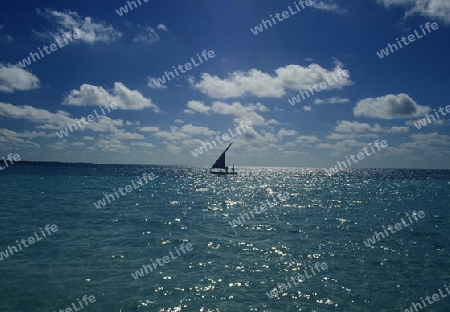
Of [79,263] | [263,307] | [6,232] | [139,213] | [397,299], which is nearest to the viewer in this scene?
[263,307]

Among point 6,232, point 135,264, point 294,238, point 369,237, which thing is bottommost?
point 369,237

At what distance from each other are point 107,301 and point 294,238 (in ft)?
49.5

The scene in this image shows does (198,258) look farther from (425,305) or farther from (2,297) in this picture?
(425,305)

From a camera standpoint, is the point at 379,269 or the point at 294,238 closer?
the point at 379,269

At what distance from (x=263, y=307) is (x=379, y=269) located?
8132mm

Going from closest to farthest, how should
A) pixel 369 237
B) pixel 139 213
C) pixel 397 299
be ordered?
pixel 397 299
pixel 369 237
pixel 139 213

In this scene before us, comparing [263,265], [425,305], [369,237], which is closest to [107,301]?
[263,265]

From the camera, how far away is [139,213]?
3391cm

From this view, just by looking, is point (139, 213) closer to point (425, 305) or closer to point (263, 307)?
point (263, 307)

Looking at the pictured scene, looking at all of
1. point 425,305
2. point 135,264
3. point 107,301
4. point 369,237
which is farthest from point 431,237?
point 107,301

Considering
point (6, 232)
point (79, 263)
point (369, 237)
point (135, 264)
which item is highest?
point (6, 232)

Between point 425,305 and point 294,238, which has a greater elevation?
point 294,238

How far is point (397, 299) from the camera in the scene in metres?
13.1

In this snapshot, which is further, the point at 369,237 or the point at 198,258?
the point at 369,237
